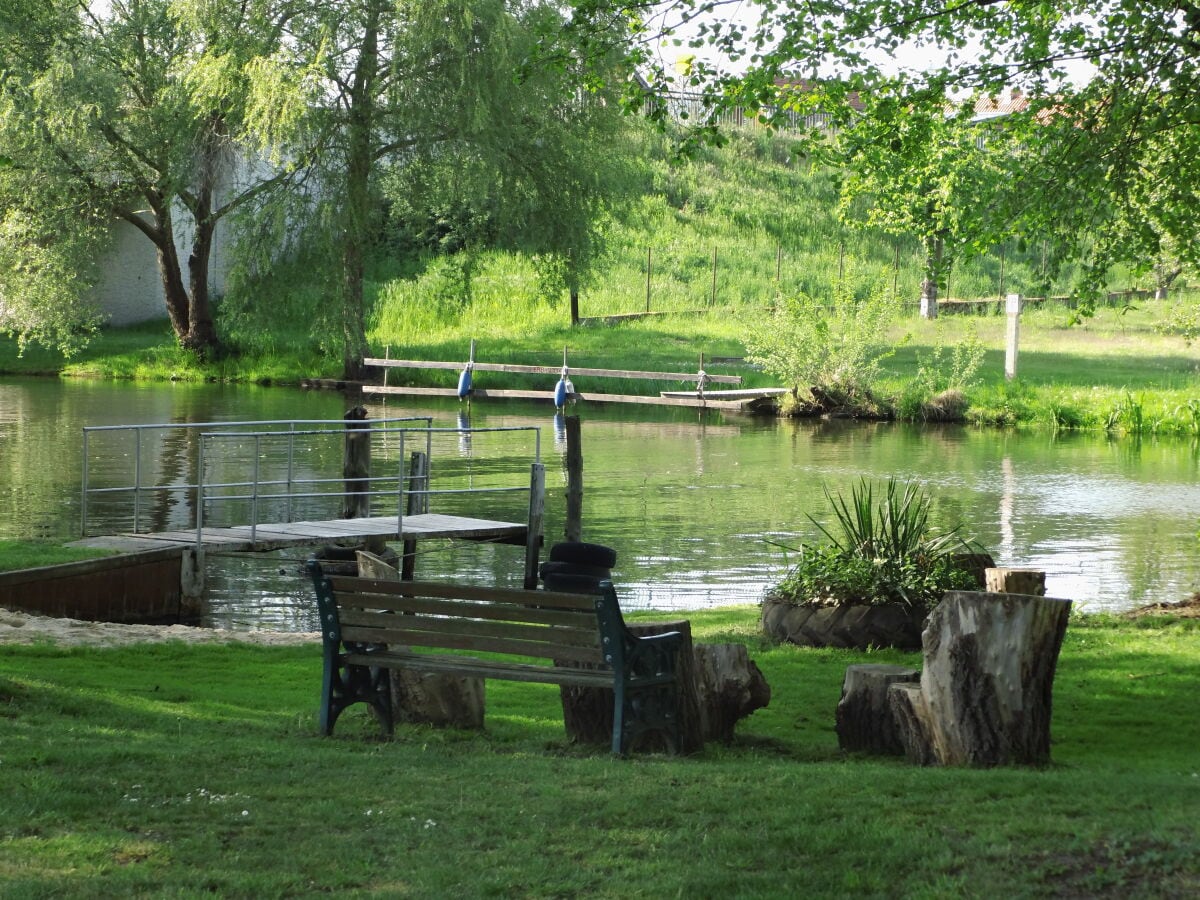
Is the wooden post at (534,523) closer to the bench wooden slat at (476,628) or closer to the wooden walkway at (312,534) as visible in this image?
the wooden walkway at (312,534)

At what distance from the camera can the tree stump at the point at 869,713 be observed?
7.69 metres

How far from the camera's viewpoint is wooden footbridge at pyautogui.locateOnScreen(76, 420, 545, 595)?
15547mm

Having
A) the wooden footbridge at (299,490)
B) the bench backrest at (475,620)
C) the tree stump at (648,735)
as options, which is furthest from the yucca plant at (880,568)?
the wooden footbridge at (299,490)

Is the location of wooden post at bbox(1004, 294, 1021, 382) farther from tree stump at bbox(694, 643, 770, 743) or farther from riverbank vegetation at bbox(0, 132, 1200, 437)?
tree stump at bbox(694, 643, 770, 743)

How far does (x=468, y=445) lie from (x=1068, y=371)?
17.4 meters

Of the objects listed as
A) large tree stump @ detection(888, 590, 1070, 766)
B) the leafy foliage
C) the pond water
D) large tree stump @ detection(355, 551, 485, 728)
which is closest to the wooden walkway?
the pond water

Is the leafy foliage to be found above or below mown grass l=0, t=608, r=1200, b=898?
Result: above

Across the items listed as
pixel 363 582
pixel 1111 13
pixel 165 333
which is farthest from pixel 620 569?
pixel 165 333

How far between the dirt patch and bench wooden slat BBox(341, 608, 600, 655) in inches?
272

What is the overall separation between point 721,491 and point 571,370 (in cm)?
1659

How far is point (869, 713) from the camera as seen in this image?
7.74 metres

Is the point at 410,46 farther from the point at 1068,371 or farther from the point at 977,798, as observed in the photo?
the point at 977,798

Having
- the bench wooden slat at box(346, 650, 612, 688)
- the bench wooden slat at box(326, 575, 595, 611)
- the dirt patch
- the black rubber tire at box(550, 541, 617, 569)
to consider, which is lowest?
the dirt patch

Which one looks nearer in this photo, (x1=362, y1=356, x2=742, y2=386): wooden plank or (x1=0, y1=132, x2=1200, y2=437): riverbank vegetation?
(x1=0, y1=132, x2=1200, y2=437): riverbank vegetation
